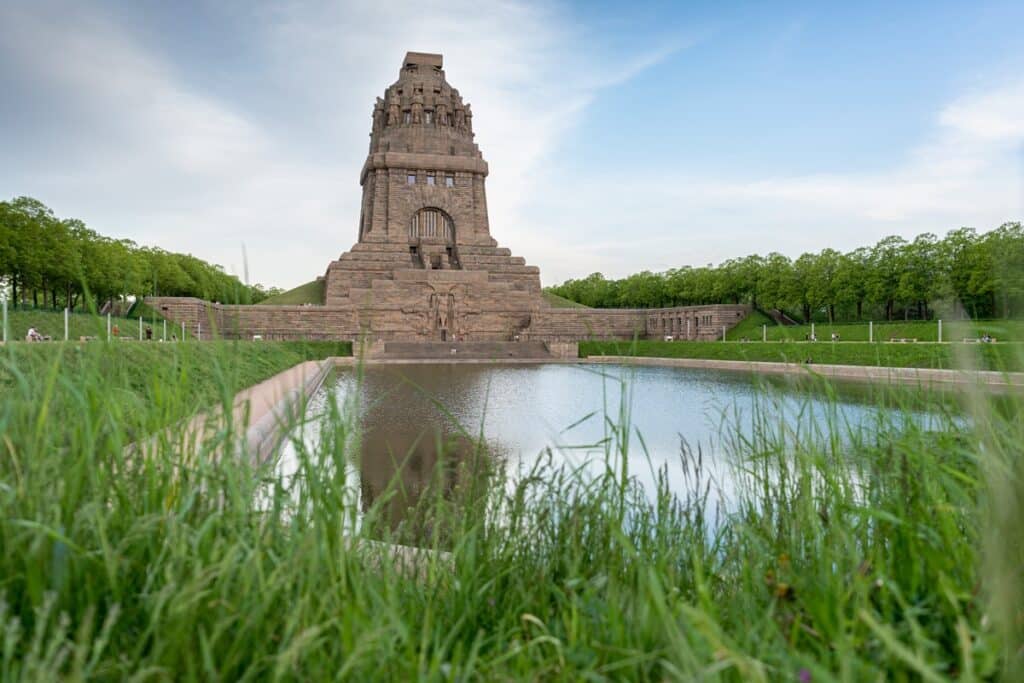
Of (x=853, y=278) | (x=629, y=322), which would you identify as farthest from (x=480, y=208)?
(x=853, y=278)

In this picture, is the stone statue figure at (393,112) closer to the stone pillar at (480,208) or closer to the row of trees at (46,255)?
the stone pillar at (480,208)

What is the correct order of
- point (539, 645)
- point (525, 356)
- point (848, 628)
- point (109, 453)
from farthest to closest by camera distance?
1. point (525, 356)
2. point (109, 453)
3. point (539, 645)
4. point (848, 628)

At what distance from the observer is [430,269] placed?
38.4 meters

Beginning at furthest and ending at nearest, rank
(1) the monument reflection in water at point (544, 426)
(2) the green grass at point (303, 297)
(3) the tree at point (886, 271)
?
1. (2) the green grass at point (303, 297)
2. (3) the tree at point (886, 271)
3. (1) the monument reflection in water at point (544, 426)

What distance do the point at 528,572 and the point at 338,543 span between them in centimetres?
84

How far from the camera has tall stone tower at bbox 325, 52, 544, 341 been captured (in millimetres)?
35469

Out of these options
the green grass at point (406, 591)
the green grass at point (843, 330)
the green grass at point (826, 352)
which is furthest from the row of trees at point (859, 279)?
the green grass at point (406, 591)

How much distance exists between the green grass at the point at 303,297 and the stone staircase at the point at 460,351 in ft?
40.2

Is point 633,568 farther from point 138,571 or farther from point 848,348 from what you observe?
point 848,348

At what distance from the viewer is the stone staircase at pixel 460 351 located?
30.0 m

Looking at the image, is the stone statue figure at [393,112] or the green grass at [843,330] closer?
the green grass at [843,330]

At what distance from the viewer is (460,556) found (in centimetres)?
210

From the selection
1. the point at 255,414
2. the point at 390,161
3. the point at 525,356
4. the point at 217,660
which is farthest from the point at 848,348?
the point at 390,161

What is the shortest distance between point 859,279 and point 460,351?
22.1 metres
